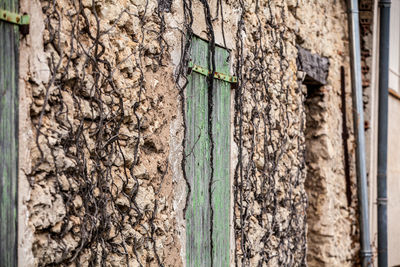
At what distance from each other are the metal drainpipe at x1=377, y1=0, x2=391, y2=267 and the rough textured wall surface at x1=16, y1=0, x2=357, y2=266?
190 centimetres

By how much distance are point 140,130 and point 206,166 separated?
699 millimetres

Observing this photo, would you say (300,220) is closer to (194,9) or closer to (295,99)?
(295,99)

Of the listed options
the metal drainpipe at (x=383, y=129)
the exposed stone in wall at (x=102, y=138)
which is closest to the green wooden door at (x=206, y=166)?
the exposed stone in wall at (x=102, y=138)

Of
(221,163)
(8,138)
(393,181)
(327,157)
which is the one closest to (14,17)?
(8,138)

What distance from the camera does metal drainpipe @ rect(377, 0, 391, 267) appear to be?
6.46 metres

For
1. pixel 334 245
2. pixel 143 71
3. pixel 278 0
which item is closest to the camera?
pixel 143 71

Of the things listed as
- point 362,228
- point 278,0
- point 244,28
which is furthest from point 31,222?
point 362,228

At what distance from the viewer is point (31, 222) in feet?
7.56

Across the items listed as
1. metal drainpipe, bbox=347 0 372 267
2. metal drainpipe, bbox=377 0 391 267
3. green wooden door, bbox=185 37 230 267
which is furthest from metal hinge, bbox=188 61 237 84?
metal drainpipe, bbox=377 0 391 267

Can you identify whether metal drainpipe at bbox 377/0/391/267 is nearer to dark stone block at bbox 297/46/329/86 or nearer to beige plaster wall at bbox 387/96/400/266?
beige plaster wall at bbox 387/96/400/266

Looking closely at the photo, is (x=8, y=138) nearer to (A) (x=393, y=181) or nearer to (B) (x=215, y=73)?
(B) (x=215, y=73)

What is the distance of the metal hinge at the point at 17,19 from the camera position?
87.5 inches

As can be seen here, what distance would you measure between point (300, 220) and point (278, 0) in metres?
1.84

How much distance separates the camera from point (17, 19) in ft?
7.48
